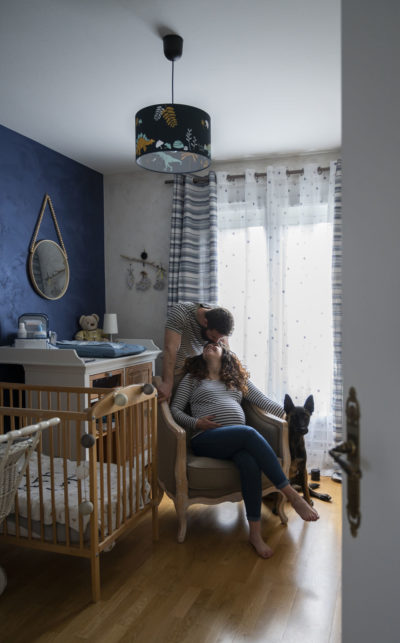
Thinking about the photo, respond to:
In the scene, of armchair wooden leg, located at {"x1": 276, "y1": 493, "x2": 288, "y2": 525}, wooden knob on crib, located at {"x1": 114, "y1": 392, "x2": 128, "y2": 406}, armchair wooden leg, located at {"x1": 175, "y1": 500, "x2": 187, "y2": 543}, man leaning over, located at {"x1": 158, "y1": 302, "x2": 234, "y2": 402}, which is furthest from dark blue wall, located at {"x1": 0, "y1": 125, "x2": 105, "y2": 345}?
armchair wooden leg, located at {"x1": 276, "y1": 493, "x2": 288, "y2": 525}

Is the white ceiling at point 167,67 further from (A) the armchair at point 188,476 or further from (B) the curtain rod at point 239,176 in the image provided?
(A) the armchair at point 188,476

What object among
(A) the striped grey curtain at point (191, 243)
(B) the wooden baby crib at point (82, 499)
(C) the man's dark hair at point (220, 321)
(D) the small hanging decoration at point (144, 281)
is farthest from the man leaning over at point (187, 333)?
(D) the small hanging decoration at point (144, 281)

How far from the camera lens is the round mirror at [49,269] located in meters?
3.46

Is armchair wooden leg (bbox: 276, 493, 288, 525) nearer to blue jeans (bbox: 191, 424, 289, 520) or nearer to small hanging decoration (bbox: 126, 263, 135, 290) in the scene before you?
A: blue jeans (bbox: 191, 424, 289, 520)

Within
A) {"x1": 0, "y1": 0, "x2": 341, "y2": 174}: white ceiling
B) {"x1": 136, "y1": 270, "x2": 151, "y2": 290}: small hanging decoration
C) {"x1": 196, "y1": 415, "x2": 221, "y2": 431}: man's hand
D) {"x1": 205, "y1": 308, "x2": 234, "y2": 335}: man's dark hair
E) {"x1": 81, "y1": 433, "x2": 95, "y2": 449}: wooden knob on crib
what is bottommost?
{"x1": 196, "y1": 415, "x2": 221, "y2": 431}: man's hand

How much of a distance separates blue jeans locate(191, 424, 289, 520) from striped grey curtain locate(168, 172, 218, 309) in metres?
1.64

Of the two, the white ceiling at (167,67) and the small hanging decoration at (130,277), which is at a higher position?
the white ceiling at (167,67)

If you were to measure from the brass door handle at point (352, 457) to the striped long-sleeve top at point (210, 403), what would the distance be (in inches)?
72.6

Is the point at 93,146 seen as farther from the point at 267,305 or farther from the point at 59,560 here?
the point at 59,560

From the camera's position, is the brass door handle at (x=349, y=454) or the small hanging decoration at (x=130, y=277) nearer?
the brass door handle at (x=349, y=454)

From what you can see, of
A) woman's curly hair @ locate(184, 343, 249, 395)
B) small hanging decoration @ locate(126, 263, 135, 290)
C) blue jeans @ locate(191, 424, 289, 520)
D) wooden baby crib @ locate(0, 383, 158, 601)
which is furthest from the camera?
small hanging decoration @ locate(126, 263, 135, 290)

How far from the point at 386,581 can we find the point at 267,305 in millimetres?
3250

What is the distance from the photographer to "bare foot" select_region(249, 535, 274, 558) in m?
2.27

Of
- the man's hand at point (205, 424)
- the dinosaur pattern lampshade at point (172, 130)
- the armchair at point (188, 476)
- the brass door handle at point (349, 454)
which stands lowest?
the armchair at point (188, 476)
